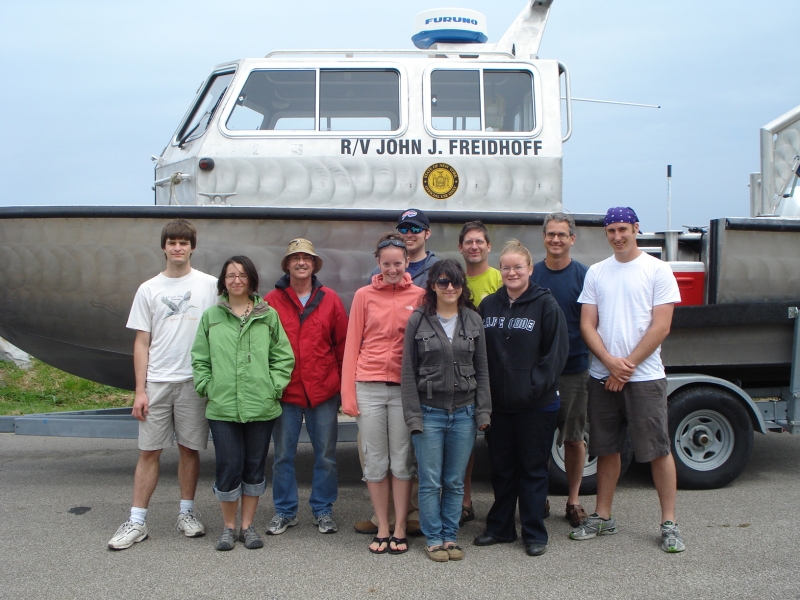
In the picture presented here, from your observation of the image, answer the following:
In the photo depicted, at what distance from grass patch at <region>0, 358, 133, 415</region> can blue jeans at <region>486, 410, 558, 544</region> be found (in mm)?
5732

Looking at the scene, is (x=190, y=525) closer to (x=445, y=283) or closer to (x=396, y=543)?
(x=396, y=543)

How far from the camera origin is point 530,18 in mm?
6734

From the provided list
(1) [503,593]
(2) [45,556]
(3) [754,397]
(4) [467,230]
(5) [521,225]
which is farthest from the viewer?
(3) [754,397]

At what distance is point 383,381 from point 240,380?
28.6 inches

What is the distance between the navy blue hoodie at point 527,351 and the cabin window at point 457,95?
2.18m

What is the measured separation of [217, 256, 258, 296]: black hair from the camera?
3.94m

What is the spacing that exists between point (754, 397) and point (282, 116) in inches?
158

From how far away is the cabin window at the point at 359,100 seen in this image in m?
5.55

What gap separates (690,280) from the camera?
205 inches

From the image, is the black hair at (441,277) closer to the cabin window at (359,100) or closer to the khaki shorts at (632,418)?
the khaki shorts at (632,418)

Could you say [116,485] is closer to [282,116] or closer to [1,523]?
[1,523]

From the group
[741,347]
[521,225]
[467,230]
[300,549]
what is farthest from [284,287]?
[741,347]

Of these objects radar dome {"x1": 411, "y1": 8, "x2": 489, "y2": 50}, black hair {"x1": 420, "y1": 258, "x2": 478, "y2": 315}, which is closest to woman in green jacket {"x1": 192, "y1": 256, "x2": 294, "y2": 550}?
black hair {"x1": 420, "y1": 258, "x2": 478, "y2": 315}

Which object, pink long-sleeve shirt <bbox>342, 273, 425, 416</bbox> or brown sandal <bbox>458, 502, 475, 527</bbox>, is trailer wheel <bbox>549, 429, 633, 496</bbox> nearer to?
brown sandal <bbox>458, 502, 475, 527</bbox>
